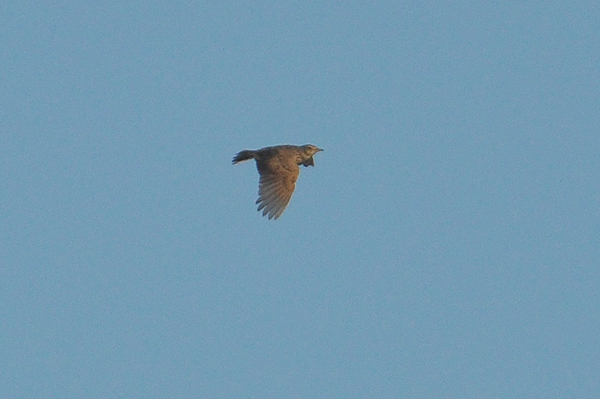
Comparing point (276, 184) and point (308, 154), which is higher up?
point (308, 154)

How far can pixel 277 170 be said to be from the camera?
36.4 m

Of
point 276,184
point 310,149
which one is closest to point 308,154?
point 310,149

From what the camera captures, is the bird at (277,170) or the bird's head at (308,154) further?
the bird's head at (308,154)

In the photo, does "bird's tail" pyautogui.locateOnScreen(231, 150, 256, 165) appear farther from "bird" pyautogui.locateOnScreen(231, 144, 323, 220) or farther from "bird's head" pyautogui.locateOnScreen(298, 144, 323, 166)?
"bird's head" pyautogui.locateOnScreen(298, 144, 323, 166)

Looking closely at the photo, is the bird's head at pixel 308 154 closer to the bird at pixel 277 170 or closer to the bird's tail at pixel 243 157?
the bird at pixel 277 170

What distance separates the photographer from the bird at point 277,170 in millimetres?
35688

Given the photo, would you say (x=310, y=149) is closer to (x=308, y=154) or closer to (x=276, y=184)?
Answer: (x=308, y=154)

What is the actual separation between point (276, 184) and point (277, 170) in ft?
1.55

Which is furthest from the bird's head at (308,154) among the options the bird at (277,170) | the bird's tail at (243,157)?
the bird's tail at (243,157)

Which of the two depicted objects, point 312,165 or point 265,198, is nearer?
point 265,198

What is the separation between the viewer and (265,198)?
35719mm

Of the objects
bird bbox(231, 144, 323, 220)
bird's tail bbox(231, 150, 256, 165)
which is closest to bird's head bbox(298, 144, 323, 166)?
bird bbox(231, 144, 323, 220)

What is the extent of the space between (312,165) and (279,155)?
1360mm

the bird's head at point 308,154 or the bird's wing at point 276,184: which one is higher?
the bird's head at point 308,154
